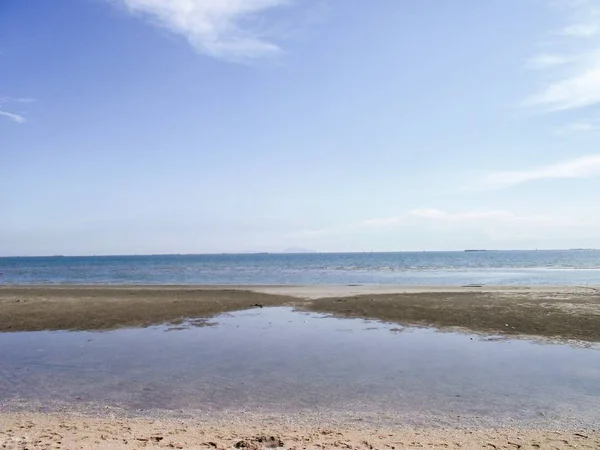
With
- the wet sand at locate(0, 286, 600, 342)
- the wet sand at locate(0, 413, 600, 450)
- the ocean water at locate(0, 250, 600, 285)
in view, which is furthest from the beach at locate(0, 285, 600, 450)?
the ocean water at locate(0, 250, 600, 285)

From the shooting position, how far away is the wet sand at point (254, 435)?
761cm

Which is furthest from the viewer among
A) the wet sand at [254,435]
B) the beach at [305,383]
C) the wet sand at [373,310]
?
the wet sand at [373,310]

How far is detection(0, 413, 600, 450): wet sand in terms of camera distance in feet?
25.0

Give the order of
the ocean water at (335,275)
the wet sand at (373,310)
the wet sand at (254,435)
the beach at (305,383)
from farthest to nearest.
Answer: the ocean water at (335,275), the wet sand at (373,310), the beach at (305,383), the wet sand at (254,435)

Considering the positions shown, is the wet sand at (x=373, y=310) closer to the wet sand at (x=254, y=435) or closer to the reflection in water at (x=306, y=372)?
the reflection in water at (x=306, y=372)

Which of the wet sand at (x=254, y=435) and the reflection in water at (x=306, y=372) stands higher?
the wet sand at (x=254, y=435)

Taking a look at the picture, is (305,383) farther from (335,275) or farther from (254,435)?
(335,275)

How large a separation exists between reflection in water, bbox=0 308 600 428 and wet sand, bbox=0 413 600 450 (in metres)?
0.92

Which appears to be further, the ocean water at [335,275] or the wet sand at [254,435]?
the ocean water at [335,275]

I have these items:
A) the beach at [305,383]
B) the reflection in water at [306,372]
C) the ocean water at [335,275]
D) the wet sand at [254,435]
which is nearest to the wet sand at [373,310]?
the beach at [305,383]

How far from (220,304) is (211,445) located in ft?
73.2

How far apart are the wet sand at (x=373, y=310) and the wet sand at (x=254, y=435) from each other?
11.3 metres

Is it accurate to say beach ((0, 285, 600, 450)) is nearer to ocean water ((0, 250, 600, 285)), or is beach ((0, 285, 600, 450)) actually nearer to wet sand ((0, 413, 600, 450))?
wet sand ((0, 413, 600, 450))

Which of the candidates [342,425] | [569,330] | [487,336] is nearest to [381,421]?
[342,425]
